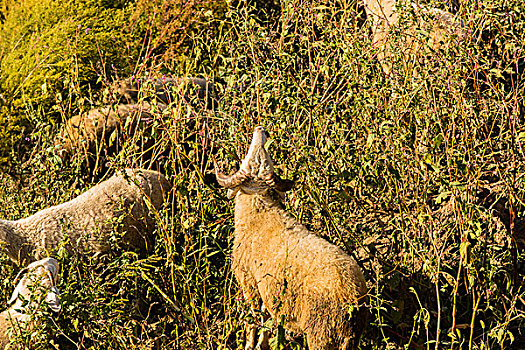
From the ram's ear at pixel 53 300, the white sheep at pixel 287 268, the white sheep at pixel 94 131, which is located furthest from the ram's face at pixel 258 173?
the white sheep at pixel 94 131

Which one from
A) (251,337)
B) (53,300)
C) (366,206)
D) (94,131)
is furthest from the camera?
(94,131)

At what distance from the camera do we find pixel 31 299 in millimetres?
3717

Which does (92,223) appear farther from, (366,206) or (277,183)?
(366,206)

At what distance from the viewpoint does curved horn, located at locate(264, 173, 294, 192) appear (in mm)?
3844

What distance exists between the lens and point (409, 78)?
4.76 meters

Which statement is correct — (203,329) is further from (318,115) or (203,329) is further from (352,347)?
(318,115)

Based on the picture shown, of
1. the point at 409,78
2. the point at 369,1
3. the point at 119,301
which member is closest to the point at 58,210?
the point at 119,301

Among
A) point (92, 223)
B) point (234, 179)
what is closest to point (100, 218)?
point (92, 223)

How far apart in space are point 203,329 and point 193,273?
14.2 inches

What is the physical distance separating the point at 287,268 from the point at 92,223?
1878 millimetres

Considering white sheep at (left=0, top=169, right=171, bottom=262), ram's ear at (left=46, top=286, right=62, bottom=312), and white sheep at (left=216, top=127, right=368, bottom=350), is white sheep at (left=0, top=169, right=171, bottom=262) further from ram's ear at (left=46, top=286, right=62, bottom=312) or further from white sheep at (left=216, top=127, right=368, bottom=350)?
white sheep at (left=216, top=127, right=368, bottom=350)

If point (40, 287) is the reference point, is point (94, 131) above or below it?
above

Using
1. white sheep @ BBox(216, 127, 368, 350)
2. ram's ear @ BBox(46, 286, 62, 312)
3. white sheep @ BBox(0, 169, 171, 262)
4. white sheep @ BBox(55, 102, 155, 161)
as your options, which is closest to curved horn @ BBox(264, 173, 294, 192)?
white sheep @ BBox(216, 127, 368, 350)

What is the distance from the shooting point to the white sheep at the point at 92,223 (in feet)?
15.7
